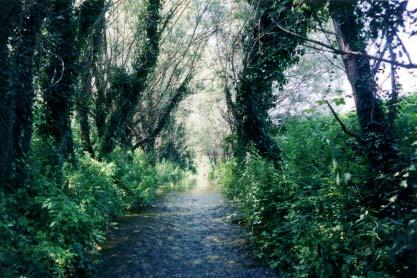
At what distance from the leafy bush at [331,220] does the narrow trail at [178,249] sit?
684 mm

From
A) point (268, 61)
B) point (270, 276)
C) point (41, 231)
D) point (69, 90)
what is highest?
point (268, 61)

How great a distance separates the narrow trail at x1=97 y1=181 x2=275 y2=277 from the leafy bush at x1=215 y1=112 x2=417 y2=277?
2.25ft

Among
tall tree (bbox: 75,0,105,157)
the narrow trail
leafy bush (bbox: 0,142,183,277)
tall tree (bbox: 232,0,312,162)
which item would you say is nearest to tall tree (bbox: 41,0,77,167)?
leafy bush (bbox: 0,142,183,277)

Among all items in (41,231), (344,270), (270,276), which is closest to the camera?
(344,270)

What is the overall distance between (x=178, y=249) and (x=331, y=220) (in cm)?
460

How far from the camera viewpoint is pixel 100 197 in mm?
10672

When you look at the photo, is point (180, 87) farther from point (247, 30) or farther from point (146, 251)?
point (146, 251)

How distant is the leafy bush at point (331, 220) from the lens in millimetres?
4438

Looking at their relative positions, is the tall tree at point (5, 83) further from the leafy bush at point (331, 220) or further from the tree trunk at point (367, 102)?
the leafy bush at point (331, 220)

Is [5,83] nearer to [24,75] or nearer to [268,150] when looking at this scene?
[24,75]

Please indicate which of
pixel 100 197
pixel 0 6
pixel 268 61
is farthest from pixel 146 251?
pixel 268 61

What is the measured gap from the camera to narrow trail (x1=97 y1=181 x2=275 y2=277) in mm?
7688

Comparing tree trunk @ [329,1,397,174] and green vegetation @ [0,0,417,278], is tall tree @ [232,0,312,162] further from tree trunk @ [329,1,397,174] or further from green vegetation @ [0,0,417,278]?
tree trunk @ [329,1,397,174]

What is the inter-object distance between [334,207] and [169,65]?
55.9 feet
